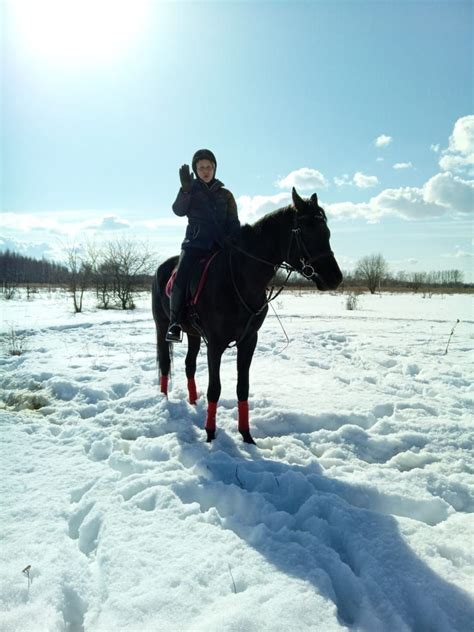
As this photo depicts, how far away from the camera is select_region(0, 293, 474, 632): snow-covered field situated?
1.81 m

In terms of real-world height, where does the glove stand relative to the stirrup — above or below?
above

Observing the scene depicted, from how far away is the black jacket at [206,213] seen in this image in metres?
4.24

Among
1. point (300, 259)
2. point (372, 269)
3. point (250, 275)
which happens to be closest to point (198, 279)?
point (250, 275)

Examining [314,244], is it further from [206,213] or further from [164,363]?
[164,363]

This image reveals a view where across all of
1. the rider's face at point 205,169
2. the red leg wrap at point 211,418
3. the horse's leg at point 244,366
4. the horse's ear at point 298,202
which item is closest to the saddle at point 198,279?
the horse's leg at point 244,366

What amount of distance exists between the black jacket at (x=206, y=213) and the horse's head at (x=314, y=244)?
1.01 metres

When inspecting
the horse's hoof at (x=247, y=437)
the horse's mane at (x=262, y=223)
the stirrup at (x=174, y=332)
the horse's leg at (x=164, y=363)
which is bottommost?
the horse's hoof at (x=247, y=437)

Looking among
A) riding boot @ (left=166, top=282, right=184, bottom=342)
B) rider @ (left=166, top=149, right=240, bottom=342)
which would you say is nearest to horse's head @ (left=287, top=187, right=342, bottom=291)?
rider @ (left=166, top=149, right=240, bottom=342)

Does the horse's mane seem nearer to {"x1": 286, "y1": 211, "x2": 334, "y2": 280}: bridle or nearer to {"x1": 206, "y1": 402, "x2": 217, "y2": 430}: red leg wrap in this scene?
{"x1": 286, "y1": 211, "x2": 334, "y2": 280}: bridle

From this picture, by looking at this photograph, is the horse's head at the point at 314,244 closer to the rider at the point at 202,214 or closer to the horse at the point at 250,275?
the horse at the point at 250,275

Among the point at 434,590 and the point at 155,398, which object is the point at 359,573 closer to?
the point at 434,590

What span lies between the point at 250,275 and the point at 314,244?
0.85 meters

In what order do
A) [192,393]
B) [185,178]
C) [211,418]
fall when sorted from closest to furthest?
[211,418]
[185,178]
[192,393]

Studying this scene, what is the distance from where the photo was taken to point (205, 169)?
4355mm
